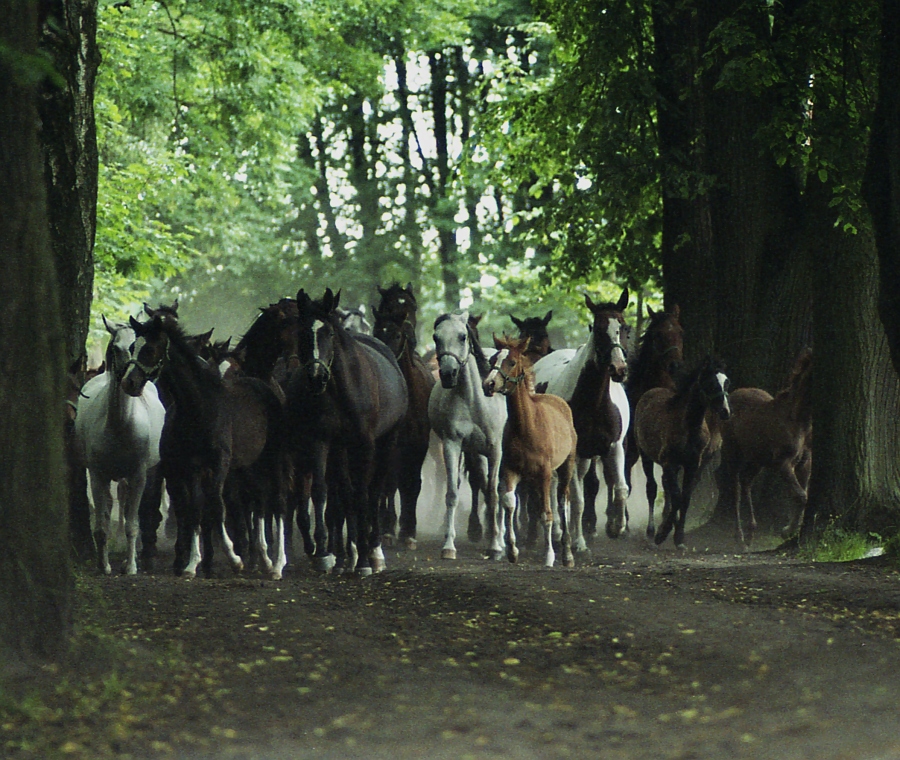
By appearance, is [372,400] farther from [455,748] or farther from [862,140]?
[455,748]

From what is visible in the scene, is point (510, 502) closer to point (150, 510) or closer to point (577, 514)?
point (577, 514)

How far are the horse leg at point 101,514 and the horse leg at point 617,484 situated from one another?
5.72 metres

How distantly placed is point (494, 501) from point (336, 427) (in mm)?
2661

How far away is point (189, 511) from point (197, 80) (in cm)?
1478

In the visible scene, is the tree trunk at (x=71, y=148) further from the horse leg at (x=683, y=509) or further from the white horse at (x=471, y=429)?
the horse leg at (x=683, y=509)

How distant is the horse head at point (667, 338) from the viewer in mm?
18438

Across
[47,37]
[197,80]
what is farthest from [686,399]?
[197,80]

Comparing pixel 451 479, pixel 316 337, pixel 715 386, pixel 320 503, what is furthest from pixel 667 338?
pixel 316 337

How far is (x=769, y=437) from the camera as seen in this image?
55.5 feet

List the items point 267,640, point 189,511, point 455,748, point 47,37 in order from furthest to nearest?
point 189,511 → point 47,37 → point 267,640 → point 455,748

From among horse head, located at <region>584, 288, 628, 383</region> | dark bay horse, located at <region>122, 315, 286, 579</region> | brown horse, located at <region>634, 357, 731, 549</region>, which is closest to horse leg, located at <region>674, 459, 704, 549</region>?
brown horse, located at <region>634, 357, 731, 549</region>

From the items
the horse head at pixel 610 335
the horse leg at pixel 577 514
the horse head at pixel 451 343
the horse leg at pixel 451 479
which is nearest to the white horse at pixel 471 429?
the horse leg at pixel 451 479

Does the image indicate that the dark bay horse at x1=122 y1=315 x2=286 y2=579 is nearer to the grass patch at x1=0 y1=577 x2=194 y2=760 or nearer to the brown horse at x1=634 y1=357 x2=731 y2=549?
the grass patch at x1=0 y1=577 x2=194 y2=760

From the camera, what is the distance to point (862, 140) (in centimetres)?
1492
